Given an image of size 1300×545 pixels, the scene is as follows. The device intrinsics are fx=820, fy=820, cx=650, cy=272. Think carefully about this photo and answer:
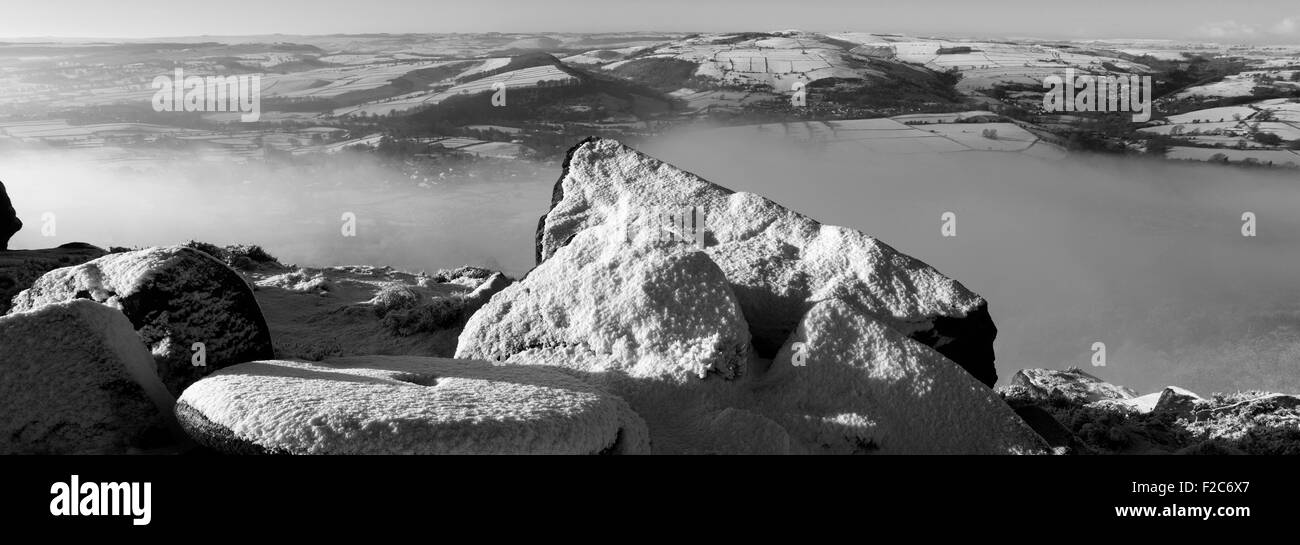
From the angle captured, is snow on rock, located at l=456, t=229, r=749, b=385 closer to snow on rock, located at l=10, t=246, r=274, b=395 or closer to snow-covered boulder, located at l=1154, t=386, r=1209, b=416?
snow on rock, located at l=10, t=246, r=274, b=395

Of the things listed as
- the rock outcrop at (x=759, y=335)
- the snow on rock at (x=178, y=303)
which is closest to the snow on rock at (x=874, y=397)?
the rock outcrop at (x=759, y=335)

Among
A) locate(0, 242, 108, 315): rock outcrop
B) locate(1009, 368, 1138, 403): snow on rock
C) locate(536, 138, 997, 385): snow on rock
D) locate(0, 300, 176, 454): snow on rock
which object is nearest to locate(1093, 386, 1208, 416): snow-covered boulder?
locate(1009, 368, 1138, 403): snow on rock

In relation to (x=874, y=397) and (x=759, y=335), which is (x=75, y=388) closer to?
(x=759, y=335)

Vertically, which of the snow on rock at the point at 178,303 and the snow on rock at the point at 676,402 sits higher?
the snow on rock at the point at 178,303

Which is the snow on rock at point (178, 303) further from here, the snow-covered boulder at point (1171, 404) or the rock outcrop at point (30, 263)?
the snow-covered boulder at point (1171, 404)

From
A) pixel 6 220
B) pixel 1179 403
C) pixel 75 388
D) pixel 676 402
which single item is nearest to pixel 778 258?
pixel 676 402
